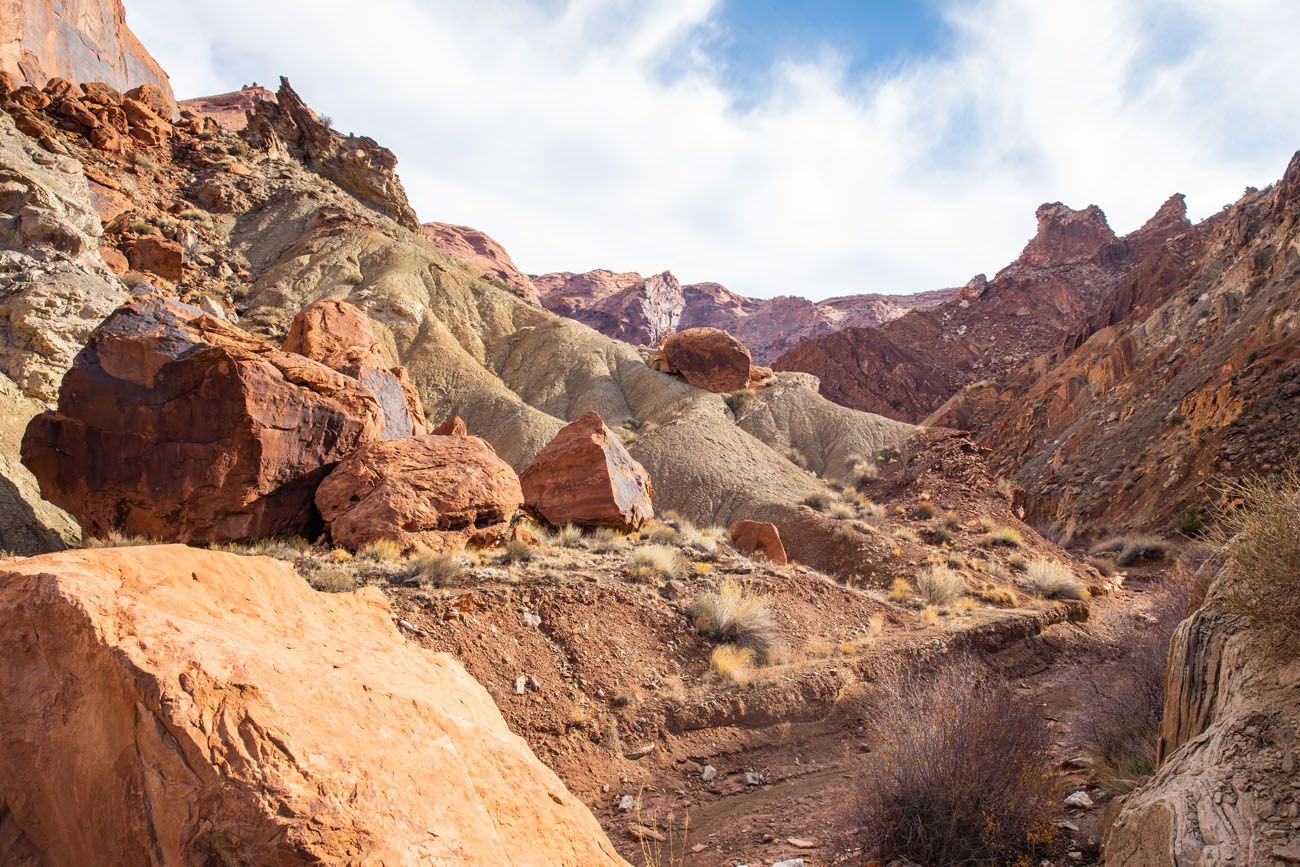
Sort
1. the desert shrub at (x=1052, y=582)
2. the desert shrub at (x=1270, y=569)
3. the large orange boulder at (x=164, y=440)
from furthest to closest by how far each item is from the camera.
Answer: the desert shrub at (x=1052, y=582)
the large orange boulder at (x=164, y=440)
the desert shrub at (x=1270, y=569)

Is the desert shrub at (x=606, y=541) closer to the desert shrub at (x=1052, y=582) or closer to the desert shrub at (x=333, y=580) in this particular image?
the desert shrub at (x=333, y=580)

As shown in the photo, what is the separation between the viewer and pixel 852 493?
31875mm

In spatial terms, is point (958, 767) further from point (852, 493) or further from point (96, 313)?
point (852, 493)

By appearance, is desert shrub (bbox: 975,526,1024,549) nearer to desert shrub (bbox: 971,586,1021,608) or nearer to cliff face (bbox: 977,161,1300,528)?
Result: desert shrub (bbox: 971,586,1021,608)

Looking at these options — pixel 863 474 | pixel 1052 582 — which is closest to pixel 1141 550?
pixel 1052 582

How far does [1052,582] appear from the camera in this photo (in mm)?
19203

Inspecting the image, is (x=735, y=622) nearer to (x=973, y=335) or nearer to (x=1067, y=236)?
(x=973, y=335)

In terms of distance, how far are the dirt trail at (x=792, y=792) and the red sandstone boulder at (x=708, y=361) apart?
31.5m

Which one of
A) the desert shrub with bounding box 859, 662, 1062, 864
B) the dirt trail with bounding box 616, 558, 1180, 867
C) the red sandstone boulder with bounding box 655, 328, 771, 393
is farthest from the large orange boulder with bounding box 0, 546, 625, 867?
the red sandstone boulder with bounding box 655, 328, 771, 393

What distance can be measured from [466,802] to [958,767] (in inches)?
166

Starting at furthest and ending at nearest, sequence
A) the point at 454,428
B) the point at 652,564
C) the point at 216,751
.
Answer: the point at 454,428, the point at 652,564, the point at 216,751

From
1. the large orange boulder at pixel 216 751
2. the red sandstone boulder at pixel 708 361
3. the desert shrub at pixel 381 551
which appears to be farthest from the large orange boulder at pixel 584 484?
the red sandstone boulder at pixel 708 361

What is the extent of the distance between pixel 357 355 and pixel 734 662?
11.0 metres

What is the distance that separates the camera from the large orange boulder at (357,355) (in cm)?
1584
